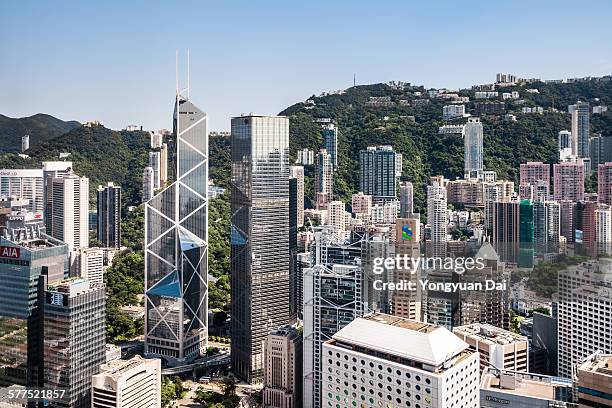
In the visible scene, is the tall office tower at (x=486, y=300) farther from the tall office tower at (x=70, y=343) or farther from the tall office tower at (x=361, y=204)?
the tall office tower at (x=361, y=204)

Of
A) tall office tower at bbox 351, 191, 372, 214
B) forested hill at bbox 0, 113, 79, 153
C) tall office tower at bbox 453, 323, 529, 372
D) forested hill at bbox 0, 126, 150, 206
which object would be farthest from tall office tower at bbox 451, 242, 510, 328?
forested hill at bbox 0, 126, 150, 206

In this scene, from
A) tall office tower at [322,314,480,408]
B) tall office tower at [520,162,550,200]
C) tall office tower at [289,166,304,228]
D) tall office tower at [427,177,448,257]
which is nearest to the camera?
tall office tower at [322,314,480,408]

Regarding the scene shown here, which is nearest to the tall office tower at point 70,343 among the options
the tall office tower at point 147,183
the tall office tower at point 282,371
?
the tall office tower at point 282,371

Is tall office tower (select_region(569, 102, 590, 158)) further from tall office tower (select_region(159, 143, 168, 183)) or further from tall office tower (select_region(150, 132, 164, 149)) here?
tall office tower (select_region(150, 132, 164, 149))

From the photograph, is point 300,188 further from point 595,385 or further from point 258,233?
point 595,385

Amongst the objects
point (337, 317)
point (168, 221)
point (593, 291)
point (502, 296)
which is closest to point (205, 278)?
point (168, 221)

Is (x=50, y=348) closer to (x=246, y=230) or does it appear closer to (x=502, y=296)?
(x=246, y=230)

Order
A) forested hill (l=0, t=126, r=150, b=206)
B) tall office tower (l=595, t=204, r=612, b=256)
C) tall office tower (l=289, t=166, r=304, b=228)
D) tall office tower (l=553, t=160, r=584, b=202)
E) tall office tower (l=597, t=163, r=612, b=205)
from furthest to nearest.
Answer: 1. tall office tower (l=553, t=160, r=584, b=202)
2. forested hill (l=0, t=126, r=150, b=206)
3. tall office tower (l=289, t=166, r=304, b=228)
4. tall office tower (l=597, t=163, r=612, b=205)
5. tall office tower (l=595, t=204, r=612, b=256)

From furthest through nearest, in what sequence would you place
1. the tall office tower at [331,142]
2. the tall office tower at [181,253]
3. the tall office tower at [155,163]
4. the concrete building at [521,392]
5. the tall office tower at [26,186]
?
the tall office tower at [331,142] < the tall office tower at [155,163] < the tall office tower at [26,186] < the tall office tower at [181,253] < the concrete building at [521,392]
